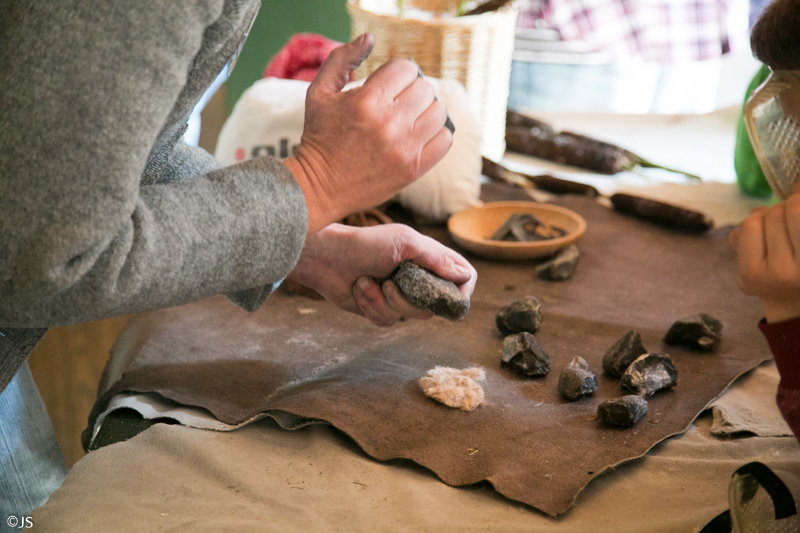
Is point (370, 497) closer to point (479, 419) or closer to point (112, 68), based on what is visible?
point (479, 419)

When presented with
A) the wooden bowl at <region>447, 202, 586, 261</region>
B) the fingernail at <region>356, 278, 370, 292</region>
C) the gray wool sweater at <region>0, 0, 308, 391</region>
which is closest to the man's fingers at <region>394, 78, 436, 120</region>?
the gray wool sweater at <region>0, 0, 308, 391</region>

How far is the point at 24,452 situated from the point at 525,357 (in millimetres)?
778

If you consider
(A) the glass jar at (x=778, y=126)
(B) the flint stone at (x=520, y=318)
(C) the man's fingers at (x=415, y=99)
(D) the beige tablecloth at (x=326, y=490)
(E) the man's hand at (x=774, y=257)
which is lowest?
(B) the flint stone at (x=520, y=318)

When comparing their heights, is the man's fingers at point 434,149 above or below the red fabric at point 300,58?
above

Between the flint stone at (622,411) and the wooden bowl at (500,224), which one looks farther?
the wooden bowl at (500,224)

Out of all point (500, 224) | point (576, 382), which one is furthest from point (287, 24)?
point (576, 382)

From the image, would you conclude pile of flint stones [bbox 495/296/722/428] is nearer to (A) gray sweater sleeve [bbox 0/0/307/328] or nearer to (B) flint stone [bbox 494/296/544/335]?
(B) flint stone [bbox 494/296/544/335]

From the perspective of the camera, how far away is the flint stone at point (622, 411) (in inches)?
37.0

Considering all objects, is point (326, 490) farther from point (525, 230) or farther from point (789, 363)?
point (525, 230)

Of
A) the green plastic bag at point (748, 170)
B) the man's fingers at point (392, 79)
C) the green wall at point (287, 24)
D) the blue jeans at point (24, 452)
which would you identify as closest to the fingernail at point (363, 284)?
the man's fingers at point (392, 79)

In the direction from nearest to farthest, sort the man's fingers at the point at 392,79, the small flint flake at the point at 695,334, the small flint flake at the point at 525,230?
the man's fingers at the point at 392,79, the small flint flake at the point at 695,334, the small flint flake at the point at 525,230

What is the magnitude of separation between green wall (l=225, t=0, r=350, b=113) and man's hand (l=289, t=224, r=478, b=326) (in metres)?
2.45

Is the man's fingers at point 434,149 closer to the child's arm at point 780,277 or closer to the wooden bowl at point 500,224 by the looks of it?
the child's arm at point 780,277

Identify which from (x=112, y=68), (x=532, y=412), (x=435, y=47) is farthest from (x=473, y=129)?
(x=112, y=68)
